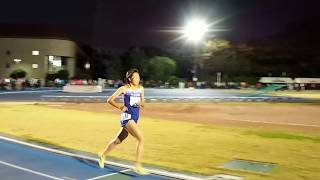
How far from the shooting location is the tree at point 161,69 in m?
87.5

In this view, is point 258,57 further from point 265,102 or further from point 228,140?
point 228,140

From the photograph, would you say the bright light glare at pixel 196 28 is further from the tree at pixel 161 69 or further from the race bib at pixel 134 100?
the race bib at pixel 134 100

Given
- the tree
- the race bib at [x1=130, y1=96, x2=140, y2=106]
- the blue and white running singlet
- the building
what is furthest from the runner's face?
the tree

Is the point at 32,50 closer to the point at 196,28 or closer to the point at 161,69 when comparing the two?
the point at 161,69

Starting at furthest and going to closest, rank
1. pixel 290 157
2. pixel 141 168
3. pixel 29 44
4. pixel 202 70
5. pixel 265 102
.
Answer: pixel 202 70 → pixel 29 44 → pixel 265 102 → pixel 290 157 → pixel 141 168

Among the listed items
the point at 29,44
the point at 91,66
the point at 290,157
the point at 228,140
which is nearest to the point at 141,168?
the point at 290,157

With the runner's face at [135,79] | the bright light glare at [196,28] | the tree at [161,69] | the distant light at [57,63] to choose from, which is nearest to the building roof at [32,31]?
the distant light at [57,63]

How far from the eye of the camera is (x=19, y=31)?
286 feet

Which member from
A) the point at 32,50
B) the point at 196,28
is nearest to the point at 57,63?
the point at 32,50

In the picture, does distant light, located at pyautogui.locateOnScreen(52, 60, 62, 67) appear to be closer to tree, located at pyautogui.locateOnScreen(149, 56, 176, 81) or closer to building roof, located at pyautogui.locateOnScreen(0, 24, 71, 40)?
building roof, located at pyautogui.locateOnScreen(0, 24, 71, 40)

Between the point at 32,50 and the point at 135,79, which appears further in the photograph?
the point at 32,50

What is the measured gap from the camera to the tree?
87500mm

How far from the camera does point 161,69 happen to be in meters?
88.8

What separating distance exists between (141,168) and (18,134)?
654 centimetres
